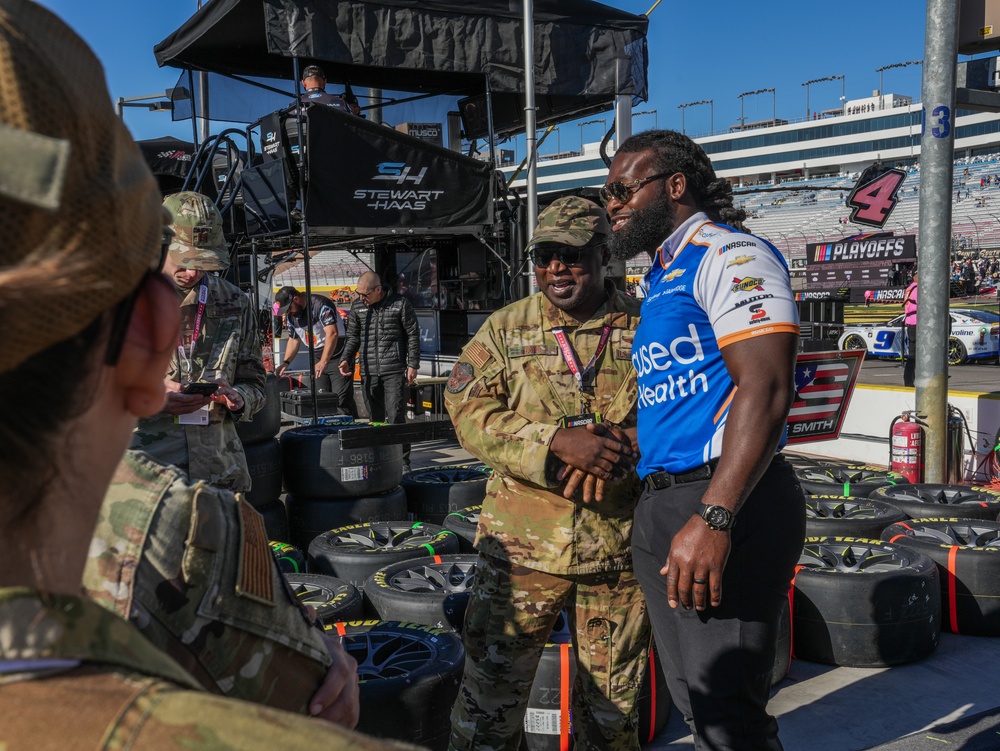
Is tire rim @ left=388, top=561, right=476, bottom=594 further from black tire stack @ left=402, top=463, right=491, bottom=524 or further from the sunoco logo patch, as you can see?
the sunoco logo patch

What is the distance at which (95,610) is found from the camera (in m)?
0.67

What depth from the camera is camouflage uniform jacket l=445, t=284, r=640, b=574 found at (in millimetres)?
2682

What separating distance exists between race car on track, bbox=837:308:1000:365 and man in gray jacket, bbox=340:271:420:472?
1315 centimetres

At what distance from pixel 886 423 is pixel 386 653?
622cm

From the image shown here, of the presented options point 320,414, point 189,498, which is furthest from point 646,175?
point 320,414

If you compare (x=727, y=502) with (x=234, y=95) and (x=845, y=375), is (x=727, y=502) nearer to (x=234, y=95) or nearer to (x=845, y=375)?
(x=845, y=375)

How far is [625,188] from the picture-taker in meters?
2.55

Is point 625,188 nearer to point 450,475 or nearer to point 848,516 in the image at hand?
point 848,516

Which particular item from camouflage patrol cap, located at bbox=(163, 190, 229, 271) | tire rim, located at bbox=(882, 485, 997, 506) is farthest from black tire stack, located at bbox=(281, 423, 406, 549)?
tire rim, located at bbox=(882, 485, 997, 506)

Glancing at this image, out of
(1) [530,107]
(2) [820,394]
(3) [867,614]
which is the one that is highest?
(1) [530,107]

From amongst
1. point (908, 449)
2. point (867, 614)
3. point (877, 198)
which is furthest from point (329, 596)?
point (877, 198)

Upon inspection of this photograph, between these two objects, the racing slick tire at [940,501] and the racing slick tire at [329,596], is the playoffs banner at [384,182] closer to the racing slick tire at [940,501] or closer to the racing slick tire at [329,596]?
the racing slick tire at [329,596]

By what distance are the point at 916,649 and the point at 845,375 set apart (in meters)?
2.25

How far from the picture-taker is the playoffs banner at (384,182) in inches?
283
